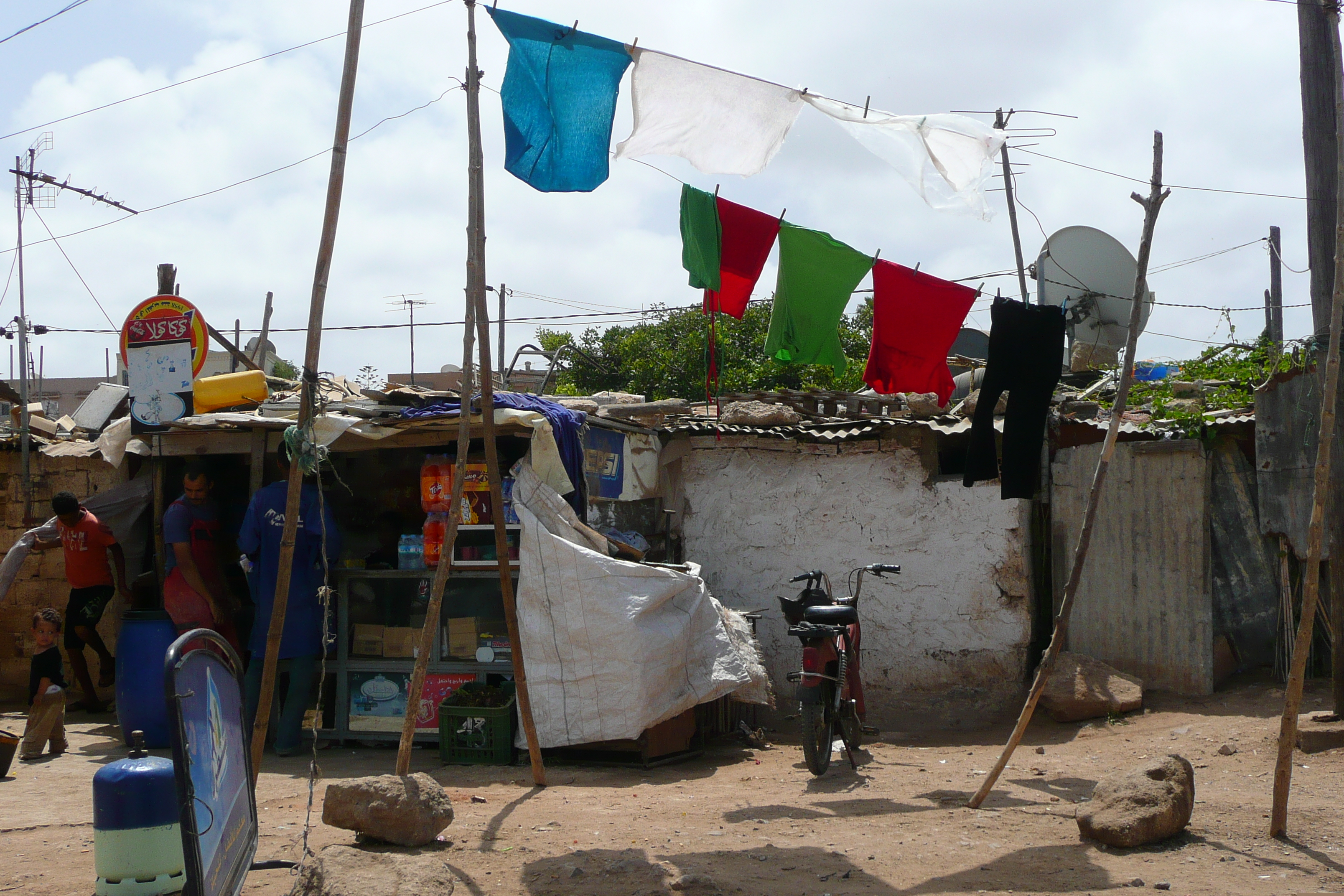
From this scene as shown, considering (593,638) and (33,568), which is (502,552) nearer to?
(593,638)

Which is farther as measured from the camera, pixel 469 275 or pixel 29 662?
pixel 29 662

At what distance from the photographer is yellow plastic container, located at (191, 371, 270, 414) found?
7.71m

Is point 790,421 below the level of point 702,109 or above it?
below

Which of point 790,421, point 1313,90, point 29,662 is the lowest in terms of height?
point 29,662

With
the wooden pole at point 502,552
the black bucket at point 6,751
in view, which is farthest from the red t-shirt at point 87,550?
the wooden pole at point 502,552

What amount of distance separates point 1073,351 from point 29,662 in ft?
33.0

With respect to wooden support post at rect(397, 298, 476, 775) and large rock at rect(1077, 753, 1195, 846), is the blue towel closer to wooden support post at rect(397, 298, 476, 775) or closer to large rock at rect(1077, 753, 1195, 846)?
wooden support post at rect(397, 298, 476, 775)

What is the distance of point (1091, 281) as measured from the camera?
9102 millimetres

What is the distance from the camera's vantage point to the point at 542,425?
6801 mm

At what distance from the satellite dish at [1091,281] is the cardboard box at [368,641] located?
6.20 m

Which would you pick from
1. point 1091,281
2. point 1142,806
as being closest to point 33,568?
point 1142,806

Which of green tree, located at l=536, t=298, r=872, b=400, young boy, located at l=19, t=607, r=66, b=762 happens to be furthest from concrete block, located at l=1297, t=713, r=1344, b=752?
green tree, located at l=536, t=298, r=872, b=400

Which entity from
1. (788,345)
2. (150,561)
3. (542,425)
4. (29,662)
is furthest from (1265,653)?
(29,662)

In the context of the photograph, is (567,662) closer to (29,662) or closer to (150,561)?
(150,561)
